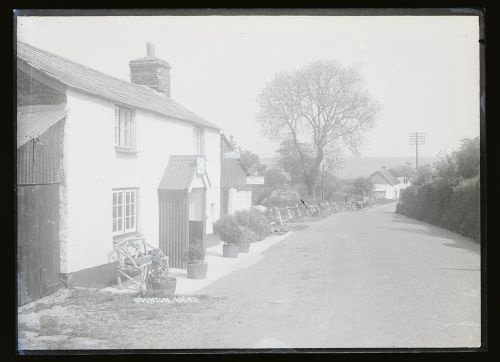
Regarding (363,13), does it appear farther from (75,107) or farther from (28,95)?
(28,95)

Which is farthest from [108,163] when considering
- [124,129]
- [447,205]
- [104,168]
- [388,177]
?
[447,205]

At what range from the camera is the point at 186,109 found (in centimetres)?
710

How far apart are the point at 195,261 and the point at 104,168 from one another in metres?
2.02

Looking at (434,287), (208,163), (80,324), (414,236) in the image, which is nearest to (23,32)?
(208,163)

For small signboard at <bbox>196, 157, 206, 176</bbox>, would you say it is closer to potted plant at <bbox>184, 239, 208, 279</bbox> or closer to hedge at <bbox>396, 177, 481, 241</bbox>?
potted plant at <bbox>184, 239, 208, 279</bbox>

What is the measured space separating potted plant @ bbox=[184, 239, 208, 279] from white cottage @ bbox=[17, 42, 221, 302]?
17cm

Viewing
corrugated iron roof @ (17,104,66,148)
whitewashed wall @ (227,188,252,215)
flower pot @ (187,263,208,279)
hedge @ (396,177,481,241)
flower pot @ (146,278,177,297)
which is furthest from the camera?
whitewashed wall @ (227,188,252,215)

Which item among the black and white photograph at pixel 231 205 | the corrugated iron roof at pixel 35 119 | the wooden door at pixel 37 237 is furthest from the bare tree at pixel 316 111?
the wooden door at pixel 37 237

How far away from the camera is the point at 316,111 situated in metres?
7.04

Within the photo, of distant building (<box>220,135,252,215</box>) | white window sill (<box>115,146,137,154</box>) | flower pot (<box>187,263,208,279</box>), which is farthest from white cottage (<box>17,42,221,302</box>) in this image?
flower pot (<box>187,263,208,279</box>)

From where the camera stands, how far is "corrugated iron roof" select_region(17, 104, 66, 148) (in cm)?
636

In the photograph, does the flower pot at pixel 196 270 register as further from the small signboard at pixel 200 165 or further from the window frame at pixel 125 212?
the small signboard at pixel 200 165

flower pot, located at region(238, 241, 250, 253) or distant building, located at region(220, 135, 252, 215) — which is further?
flower pot, located at region(238, 241, 250, 253)

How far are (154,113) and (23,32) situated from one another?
7.39 ft
